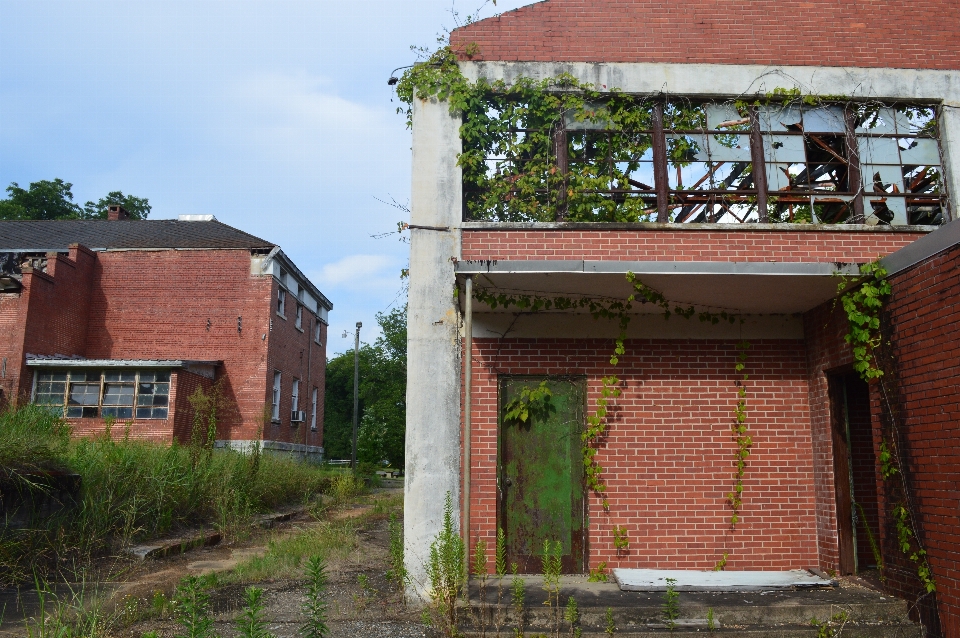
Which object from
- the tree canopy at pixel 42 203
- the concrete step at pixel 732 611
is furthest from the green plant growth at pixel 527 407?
the tree canopy at pixel 42 203

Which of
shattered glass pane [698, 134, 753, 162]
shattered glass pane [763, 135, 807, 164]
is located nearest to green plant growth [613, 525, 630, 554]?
shattered glass pane [698, 134, 753, 162]

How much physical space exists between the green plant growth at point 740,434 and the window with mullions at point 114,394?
16.1 metres

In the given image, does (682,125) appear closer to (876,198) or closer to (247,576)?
(876,198)

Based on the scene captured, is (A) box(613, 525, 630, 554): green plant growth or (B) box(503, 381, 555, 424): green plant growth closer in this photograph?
(A) box(613, 525, 630, 554): green plant growth

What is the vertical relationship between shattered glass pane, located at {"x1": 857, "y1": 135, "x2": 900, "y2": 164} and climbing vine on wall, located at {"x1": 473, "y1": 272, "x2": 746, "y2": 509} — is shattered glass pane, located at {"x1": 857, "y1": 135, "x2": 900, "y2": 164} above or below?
above

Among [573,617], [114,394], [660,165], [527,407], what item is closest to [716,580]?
[573,617]

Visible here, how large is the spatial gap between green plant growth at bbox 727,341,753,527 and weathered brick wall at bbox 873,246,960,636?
1502 mm

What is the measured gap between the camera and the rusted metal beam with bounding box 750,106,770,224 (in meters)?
7.99

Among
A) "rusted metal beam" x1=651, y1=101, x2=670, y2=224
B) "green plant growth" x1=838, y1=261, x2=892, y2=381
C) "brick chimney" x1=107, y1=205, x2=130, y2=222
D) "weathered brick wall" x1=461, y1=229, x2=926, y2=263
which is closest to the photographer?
"green plant growth" x1=838, y1=261, x2=892, y2=381

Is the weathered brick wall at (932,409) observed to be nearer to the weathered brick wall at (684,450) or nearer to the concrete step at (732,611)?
the concrete step at (732,611)

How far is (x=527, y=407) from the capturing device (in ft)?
25.3

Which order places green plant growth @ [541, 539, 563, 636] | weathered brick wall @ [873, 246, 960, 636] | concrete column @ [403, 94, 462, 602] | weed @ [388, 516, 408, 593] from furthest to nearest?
concrete column @ [403, 94, 462, 602] → weed @ [388, 516, 408, 593] → green plant growth @ [541, 539, 563, 636] → weathered brick wall @ [873, 246, 960, 636]

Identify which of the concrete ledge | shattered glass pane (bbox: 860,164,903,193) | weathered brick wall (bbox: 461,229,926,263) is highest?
shattered glass pane (bbox: 860,164,903,193)

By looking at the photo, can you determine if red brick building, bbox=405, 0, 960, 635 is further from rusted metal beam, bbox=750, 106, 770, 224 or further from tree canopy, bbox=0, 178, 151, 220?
tree canopy, bbox=0, 178, 151, 220
